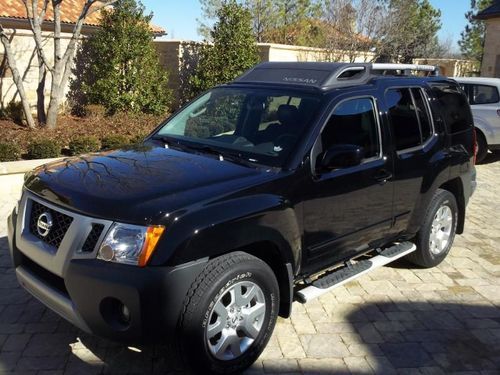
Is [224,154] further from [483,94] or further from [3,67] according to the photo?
[3,67]

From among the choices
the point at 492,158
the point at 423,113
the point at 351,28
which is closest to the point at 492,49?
the point at 351,28

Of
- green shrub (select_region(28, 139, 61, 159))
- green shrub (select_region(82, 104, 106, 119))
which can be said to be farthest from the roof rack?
green shrub (select_region(82, 104, 106, 119))

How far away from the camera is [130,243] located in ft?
9.39

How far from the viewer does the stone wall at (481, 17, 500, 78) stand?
21.7 m

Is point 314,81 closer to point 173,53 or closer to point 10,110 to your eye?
point 10,110

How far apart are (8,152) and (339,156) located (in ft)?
21.2

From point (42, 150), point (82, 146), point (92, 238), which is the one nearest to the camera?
point (92, 238)

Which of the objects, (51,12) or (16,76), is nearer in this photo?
(16,76)

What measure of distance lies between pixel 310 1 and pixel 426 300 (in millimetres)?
24292

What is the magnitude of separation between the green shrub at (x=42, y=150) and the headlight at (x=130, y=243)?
21.1ft

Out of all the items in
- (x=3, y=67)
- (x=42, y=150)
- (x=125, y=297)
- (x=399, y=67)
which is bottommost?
(x=42, y=150)

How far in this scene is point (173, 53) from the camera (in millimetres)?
15156

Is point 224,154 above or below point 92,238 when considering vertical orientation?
above

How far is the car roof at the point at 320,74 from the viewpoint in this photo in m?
4.23
